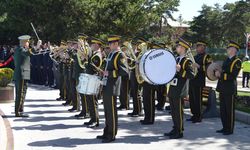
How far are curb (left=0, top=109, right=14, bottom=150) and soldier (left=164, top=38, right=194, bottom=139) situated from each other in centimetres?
316

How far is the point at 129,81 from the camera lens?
41.4ft

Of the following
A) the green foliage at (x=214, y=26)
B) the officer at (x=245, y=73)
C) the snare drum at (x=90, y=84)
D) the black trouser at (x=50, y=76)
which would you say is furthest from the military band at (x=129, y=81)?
the green foliage at (x=214, y=26)

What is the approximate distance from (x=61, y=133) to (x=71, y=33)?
1620 centimetres

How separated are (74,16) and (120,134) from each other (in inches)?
675

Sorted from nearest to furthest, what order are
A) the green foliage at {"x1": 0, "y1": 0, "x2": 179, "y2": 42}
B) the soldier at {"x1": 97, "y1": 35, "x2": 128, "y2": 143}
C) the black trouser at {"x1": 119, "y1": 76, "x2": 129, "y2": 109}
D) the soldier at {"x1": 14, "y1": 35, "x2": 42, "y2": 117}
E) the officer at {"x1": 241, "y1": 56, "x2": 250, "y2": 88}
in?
the soldier at {"x1": 97, "y1": 35, "x2": 128, "y2": 143}
the soldier at {"x1": 14, "y1": 35, "x2": 42, "y2": 117}
the black trouser at {"x1": 119, "y1": 76, "x2": 129, "y2": 109}
the officer at {"x1": 241, "y1": 56, "x2": 250, "y2": 88}
the green foliage at {"x1": 0, "y1": 0, "x2": 179, "y2": 42}

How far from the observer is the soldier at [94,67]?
9008 millimetres

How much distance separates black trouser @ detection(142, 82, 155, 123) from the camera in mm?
10328

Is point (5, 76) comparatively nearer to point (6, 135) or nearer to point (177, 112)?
point (6, 135)

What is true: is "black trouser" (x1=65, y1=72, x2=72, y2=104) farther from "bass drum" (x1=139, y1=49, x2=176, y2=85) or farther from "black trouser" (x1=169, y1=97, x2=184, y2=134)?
"black trouser" (x1=169, y1=97, x2=184, y2=134)

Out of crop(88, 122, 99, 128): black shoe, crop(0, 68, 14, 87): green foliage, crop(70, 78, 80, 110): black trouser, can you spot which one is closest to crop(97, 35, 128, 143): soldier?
crop(88, 122, 99, 128): black shoe

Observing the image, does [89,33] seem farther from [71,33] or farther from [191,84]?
[191,84]

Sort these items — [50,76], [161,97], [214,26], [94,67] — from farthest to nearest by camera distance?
[214,26] < [50,76] < [161,97] < [94,67]

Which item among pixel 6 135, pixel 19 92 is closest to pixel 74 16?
pixel 19 92

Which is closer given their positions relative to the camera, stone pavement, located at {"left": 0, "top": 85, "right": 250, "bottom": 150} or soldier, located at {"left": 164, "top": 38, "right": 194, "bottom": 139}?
stone pavement, located at {"left": 0, "top": 85, "right": 250, "bottom": 150}
